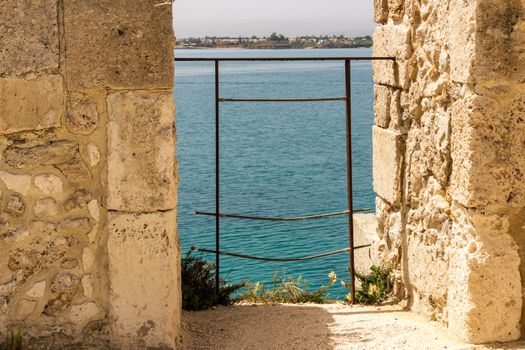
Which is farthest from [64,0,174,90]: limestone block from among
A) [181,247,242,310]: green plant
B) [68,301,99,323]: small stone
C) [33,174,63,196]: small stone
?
[181,247,242,310]: green plant

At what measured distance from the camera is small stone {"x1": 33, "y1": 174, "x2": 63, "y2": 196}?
12.5 feet

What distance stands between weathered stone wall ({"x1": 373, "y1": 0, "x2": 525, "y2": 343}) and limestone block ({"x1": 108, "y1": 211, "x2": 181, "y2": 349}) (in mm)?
1582

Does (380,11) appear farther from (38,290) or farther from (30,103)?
(38,290)

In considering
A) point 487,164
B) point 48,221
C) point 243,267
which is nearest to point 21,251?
point 48,221

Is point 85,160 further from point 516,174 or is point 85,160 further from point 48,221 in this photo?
point 516,174

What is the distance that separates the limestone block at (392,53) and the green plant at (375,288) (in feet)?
4.52

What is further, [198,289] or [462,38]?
[198,289]

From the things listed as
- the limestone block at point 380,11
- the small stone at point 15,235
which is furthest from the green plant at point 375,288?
the small stone at point 15,235

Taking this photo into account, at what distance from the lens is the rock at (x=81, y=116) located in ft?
12.5

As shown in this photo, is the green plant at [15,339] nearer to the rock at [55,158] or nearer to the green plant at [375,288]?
the rock at [55,158]

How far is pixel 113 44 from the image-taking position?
3803mm

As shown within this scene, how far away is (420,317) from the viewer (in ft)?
15.8

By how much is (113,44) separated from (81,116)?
0.40 m

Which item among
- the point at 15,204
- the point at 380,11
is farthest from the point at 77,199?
the point at 380,11
